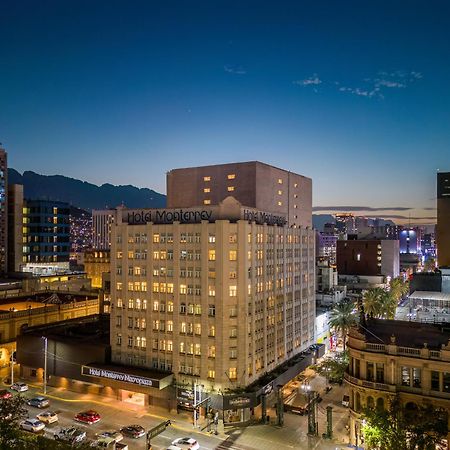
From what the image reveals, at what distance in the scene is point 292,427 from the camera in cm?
6756

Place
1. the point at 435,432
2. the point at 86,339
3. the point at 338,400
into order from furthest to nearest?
the point at 86,339 < the point at 338,400 < the point at 435,432

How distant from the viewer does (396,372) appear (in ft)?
193

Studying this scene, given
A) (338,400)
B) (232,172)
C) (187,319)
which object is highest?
(232,172)

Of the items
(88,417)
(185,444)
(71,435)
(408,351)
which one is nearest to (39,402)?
(88,417)

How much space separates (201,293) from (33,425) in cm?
3111

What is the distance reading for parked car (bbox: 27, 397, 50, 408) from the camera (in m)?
71.7

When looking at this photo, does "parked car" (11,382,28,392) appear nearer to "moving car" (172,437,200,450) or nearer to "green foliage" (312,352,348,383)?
"moving car" (172,437,200,450)

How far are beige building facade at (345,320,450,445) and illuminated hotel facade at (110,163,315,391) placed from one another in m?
19.1

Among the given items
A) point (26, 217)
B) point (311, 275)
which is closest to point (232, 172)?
point (311, 275)

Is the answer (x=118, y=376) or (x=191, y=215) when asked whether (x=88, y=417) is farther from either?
(x=191, y=215)

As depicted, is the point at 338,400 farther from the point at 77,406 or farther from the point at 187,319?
the point at 77,406

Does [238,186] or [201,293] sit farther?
[238,186]

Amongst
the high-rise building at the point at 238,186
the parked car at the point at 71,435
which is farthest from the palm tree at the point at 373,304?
the parked car at the point at 71,435

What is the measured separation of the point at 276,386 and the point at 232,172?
69940 millimetres
